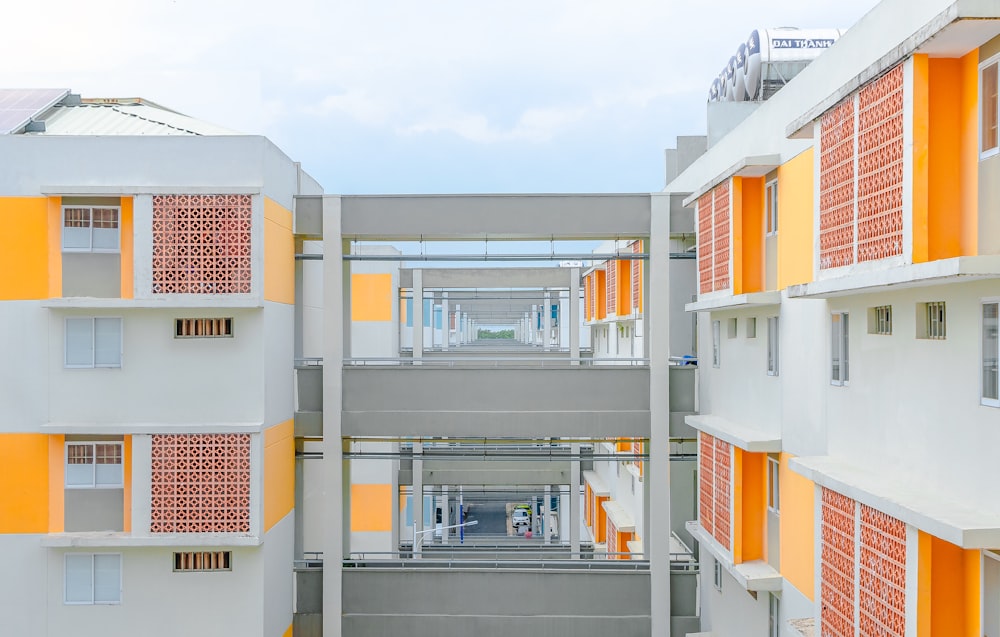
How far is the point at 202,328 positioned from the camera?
41.2 ft

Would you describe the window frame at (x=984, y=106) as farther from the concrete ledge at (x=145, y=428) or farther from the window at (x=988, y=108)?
the concrete ledge at (x=145, y=428)

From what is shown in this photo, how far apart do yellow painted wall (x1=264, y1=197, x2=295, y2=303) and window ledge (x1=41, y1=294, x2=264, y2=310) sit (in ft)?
1.50

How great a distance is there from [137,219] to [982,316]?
10866mm

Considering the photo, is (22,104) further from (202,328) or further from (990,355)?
(990,355)

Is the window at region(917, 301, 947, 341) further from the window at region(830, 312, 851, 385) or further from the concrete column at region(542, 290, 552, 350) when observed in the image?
the concrete column at region(542, 290, 552, 350)

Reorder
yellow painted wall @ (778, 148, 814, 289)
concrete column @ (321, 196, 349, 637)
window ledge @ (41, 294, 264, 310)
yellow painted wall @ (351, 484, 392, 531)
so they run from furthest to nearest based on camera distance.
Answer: yellow painted wall @ (351, 484, 392, 531) → concrete column @ (321, 196, 349, 637) → window ledge @ (41, 294, 264, 310) → yellow painted wall @ (778, 148, 814, 289)

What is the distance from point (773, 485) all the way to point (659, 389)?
3.37 m

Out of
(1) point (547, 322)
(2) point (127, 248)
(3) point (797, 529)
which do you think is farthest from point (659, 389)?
(1) point (547, 322)

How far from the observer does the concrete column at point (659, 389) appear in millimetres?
13969

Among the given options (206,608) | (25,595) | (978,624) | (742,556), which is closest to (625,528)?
(742,556)

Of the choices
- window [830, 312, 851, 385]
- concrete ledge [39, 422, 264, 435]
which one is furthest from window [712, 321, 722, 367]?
concrete ledge [39, 422, 264, 435]

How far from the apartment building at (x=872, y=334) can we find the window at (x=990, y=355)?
17mm

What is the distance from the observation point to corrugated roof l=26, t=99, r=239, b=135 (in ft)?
44.4

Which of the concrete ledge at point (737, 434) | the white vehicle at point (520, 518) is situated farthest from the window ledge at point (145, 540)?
the white vehicle at point (520, 518)
